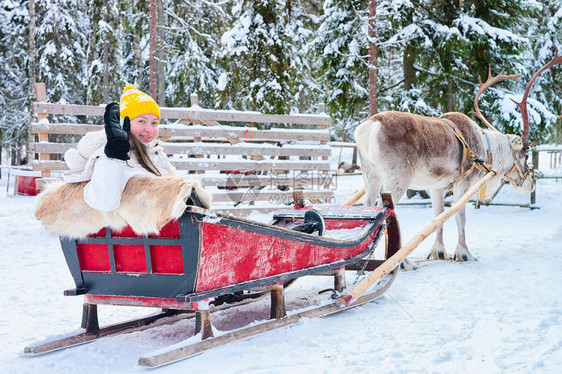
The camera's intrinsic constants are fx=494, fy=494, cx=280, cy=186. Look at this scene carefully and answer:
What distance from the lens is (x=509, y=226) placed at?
9.20 meters

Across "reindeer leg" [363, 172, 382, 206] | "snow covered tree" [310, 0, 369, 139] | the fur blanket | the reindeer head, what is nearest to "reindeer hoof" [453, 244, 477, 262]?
"reindeer leg" [363, 172, 382, 206]

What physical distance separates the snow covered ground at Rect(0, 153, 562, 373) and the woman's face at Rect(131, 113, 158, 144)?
1.38 metres

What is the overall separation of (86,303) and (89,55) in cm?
2320

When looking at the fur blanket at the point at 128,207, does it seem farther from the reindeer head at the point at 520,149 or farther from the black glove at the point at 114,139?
the reindeer head at the point at 520,149

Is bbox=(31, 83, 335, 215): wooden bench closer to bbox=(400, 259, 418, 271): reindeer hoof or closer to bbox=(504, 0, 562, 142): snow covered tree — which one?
bbox=(400, 259, 418, 271): reindeer hoof

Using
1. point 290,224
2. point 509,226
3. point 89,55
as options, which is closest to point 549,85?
point 509,226

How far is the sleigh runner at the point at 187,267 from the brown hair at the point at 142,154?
45cm

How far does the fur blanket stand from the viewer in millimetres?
2723

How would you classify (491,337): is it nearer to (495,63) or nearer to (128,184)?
(128,184)

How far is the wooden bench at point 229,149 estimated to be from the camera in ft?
28.4

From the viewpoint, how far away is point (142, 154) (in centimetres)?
324

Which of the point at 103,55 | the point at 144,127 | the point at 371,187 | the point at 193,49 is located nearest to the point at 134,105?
the point at 144,127

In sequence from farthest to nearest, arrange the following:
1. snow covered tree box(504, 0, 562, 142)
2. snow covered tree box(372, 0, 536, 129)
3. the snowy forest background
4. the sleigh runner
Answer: snow covered tree box(504, 0, 562, 142) → the snowy forest background → snow covered tree box(372, 0, 536, 129) → the sleigh runner

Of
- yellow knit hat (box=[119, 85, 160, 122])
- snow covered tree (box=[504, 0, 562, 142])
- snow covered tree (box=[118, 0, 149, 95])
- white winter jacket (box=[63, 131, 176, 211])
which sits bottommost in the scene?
white winter jacket (box=[63, 131, 176, 211])
